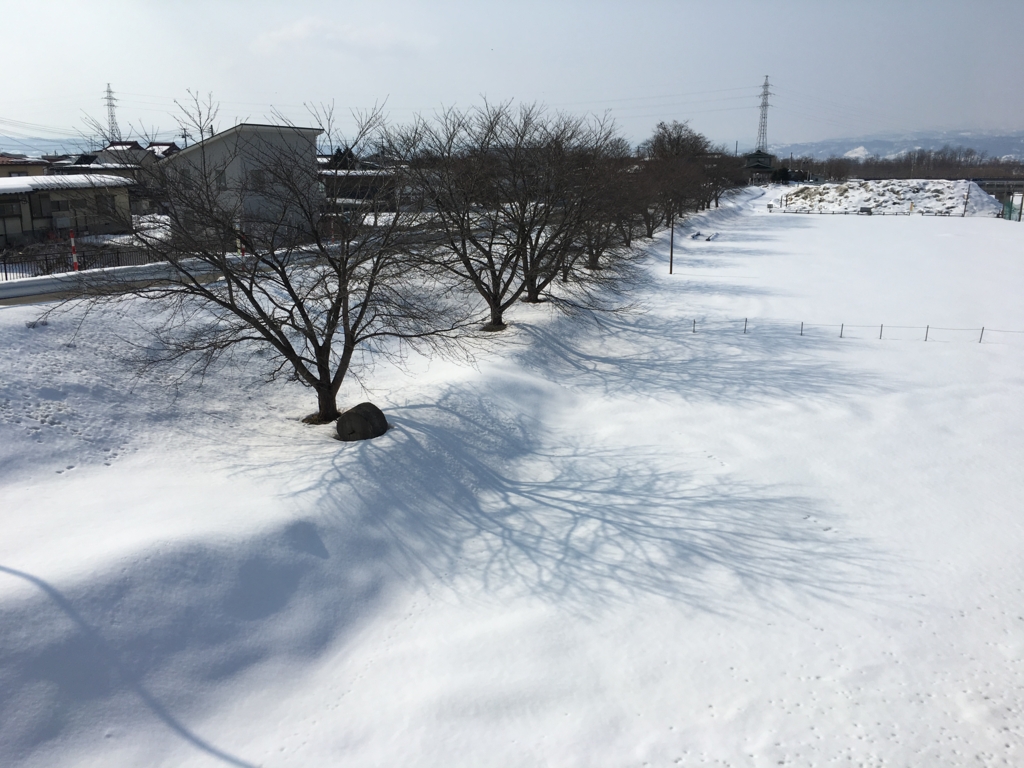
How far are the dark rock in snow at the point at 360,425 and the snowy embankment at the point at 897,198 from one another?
103499mm

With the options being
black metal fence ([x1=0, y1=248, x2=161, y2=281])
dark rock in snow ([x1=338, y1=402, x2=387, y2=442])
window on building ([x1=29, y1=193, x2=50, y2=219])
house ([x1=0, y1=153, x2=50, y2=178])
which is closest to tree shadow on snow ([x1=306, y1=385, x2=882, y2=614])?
dark rock in snow ([x1=338, y1=402, x2=387, y2=442])

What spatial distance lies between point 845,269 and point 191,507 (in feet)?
155

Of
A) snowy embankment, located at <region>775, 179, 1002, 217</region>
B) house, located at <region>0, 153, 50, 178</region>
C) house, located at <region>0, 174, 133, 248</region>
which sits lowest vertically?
snowy embankment, located at <region>775, 179, 1002, 217</region>

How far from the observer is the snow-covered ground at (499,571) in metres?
8.82

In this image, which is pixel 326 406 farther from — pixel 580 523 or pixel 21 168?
pixel 21 168

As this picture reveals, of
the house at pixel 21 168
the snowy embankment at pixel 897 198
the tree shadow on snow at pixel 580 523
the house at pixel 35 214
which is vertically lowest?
the tree shadow on snow at pixel 580 523

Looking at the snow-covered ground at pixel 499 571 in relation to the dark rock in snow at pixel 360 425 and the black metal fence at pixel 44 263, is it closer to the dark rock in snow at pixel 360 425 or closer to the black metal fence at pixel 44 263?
the dark rock in snow at pixel 360 425

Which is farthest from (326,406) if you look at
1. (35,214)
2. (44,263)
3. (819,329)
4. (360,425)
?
(35,214)

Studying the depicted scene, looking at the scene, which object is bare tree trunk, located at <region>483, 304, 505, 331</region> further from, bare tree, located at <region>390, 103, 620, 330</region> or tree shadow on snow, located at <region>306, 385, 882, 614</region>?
tree shadow on snow, located at <region>306, 385, 882, 614</region>

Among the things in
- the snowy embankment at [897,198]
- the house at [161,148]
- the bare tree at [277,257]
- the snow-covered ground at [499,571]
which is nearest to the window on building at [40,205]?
the house at [161,148]

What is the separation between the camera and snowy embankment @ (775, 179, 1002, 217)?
100500 millimetres

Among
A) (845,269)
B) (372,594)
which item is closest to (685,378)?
(372,594)

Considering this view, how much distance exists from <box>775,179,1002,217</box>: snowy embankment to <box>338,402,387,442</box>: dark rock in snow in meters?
103

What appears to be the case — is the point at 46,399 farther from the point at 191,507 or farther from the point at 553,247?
the point at 553,247
